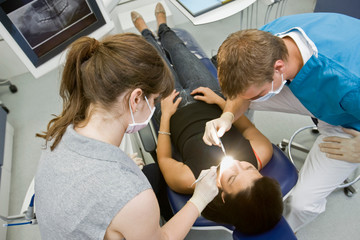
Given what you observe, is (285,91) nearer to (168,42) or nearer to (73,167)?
(168,42)

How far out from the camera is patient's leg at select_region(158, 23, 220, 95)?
1.74 m

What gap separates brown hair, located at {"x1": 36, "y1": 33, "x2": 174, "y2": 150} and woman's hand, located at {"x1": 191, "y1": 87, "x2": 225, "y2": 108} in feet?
2.13

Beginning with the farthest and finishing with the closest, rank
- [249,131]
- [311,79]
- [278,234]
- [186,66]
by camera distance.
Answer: [186,66] < [249,131] < [311,79] < [278,234]

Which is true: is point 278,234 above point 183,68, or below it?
below

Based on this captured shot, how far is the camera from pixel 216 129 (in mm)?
1416

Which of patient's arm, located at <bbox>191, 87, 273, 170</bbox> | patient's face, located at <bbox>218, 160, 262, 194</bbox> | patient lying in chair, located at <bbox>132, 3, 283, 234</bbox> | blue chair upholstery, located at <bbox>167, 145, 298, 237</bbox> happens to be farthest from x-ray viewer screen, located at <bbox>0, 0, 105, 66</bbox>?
patient's face, located at <bbox>218, 160, 262, 194</bbox>

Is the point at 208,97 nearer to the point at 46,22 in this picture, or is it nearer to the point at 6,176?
the point at 46,22

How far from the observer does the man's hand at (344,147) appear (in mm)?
1290

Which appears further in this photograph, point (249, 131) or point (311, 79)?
point (249, 131)

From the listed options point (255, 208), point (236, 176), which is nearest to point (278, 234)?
point (255, 208)

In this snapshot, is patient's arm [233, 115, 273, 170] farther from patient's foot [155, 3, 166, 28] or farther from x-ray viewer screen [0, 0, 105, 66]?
patient's foot [155, 3, 166, 28]

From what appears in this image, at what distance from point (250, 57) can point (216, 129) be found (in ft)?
1.52

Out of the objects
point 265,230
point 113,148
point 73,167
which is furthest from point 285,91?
point 73,167

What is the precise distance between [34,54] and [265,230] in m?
1.47
